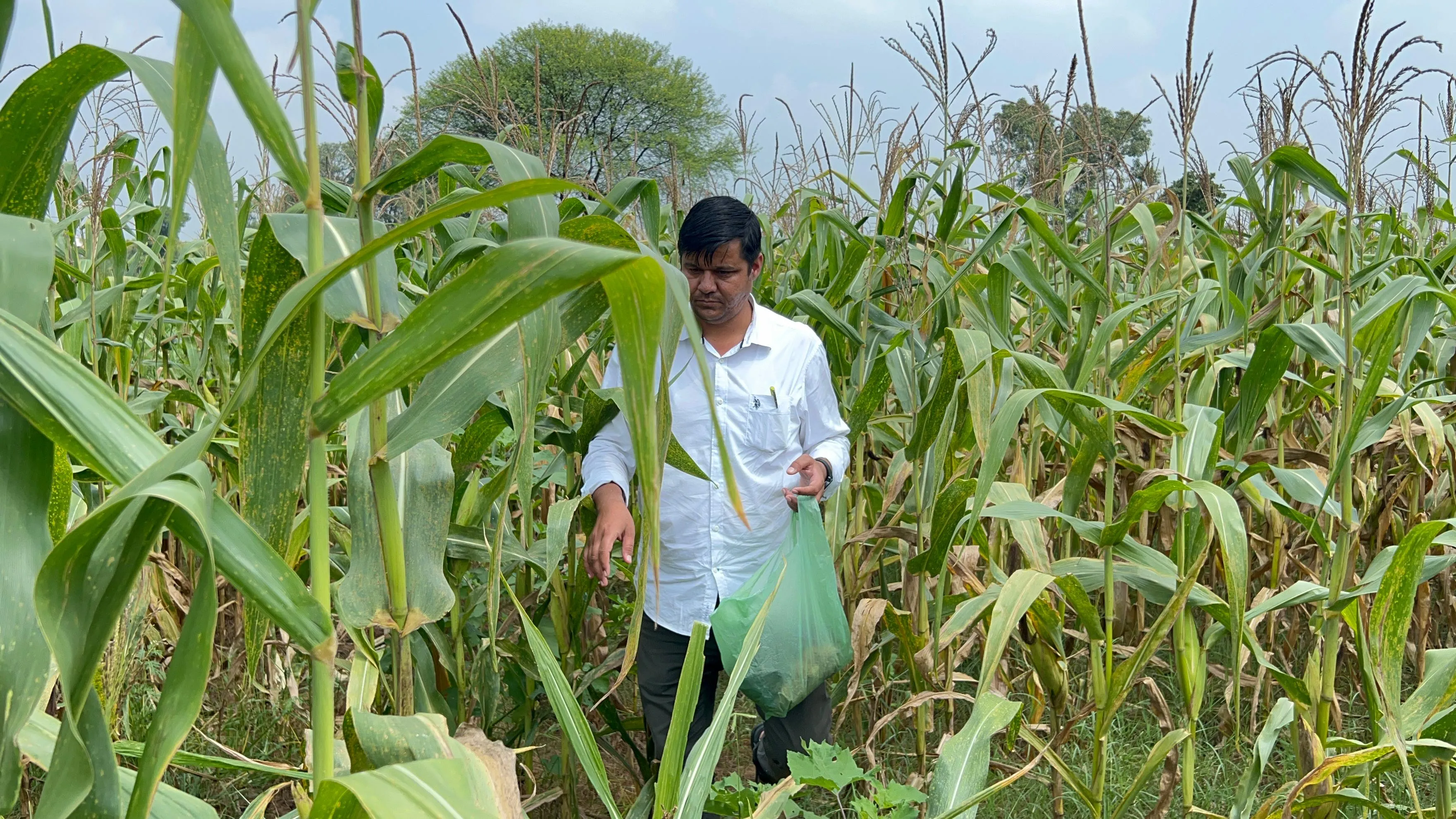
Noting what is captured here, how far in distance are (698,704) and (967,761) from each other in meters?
0.82

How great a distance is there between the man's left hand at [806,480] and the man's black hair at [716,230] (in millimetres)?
461

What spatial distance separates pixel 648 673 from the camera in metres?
2.34

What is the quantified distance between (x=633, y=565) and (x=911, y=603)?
69 centimetres

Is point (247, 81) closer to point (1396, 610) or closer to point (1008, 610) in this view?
point (1008, 610)

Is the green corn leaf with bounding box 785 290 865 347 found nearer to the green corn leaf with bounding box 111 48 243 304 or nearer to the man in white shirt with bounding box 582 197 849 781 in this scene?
the man in white shirt with bounding box 582 197 849 781

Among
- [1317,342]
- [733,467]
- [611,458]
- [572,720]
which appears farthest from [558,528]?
[1317,342]

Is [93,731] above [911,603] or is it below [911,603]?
above

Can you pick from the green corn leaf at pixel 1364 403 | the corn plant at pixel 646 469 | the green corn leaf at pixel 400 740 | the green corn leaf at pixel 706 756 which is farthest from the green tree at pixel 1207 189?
the green corn leaf at pixel 400 740

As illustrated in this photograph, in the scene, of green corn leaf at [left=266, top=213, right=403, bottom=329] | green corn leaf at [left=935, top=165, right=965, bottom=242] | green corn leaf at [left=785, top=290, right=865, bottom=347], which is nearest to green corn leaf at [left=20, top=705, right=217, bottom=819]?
green corn leaf at [left=266, top=213, right=403, bottom=329]

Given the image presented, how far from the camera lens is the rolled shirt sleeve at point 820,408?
7.98 ft

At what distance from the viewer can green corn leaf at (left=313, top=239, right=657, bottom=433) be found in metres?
0.70

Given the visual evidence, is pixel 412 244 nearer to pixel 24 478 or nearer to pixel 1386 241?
pixel 24 478

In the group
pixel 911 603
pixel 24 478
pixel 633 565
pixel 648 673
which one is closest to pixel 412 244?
pixel 633 565

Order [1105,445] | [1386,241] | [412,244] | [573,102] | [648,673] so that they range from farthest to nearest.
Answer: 1. [573,102]
2. [412,244]
3. [1386,241]
4. [648,673]
5. [1105,445]
